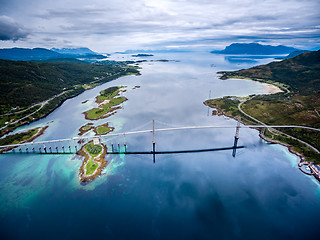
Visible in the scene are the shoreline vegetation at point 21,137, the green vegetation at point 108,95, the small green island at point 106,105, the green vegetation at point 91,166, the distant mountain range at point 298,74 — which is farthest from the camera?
the distant mountain range at point 298,74

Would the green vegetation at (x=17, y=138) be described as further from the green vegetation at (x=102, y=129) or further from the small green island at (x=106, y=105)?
the green vegetation at (x=102, y=129)

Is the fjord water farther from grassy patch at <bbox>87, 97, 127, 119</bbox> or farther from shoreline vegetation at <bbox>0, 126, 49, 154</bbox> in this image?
grassy patch at <bbox>87, 97, 127, 119</bbox>

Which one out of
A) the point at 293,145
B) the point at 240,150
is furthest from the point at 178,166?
the point at 293,145

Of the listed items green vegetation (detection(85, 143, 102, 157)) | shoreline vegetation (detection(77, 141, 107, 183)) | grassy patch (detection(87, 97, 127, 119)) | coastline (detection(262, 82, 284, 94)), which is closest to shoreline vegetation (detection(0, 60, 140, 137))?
grassy patch (detection(87, 97, 127, 119))

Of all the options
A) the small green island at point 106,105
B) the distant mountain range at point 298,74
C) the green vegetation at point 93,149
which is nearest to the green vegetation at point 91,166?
the green vegetation at point 93,149

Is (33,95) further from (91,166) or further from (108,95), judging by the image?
(91,166)

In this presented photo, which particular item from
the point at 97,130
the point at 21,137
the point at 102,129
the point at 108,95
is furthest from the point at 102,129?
the point at 108,95
